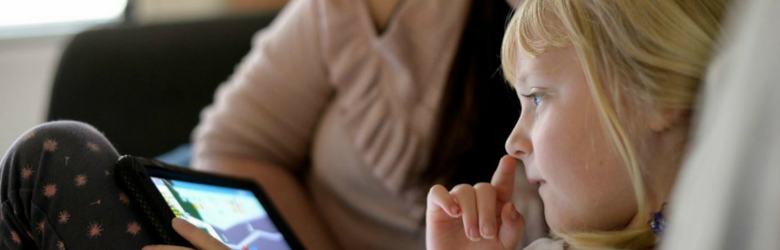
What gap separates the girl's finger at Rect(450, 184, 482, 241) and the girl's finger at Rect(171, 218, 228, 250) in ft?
0.55

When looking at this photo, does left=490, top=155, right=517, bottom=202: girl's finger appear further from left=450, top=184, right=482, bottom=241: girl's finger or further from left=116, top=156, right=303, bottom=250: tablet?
left=116, top=156, right=303, bottom=250: tablet

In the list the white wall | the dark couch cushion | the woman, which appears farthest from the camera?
the white wall

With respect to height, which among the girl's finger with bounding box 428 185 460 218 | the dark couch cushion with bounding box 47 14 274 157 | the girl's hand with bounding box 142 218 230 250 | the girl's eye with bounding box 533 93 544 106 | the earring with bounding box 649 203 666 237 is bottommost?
the dark couch cushion with bounding box 47 14 274 157

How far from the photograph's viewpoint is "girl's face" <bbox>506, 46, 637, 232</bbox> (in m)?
0.57

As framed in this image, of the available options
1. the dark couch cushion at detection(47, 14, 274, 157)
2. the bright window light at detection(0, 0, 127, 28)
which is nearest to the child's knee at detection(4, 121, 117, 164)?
the dark couch cushion at detection(47, 14, 274, 157)

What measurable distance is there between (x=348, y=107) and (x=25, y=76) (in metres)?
1.37

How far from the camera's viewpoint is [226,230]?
0.71m

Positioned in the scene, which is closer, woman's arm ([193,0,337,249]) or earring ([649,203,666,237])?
earring ([649,203,666,237])

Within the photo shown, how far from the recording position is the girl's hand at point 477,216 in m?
0.65

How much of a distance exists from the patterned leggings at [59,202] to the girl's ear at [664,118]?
0.32 meters

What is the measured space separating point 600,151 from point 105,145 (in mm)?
326

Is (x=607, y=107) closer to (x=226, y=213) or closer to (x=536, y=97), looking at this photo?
(x=536, y=97)

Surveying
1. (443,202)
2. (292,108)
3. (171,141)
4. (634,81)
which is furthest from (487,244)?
(171,141)

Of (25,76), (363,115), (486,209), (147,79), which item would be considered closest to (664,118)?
(486,209)
